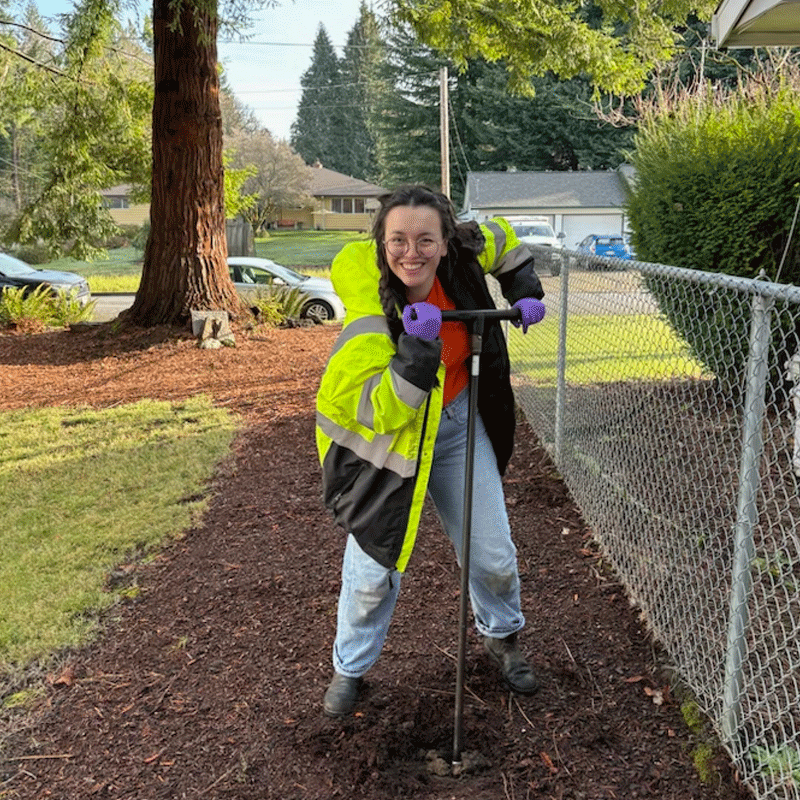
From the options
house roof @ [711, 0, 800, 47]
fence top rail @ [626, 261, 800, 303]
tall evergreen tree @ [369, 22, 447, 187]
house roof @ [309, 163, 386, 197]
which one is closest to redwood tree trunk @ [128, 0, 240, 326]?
house roof @ [711, 0, 800, 47]

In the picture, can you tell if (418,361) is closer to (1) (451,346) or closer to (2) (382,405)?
(2) (382,405)

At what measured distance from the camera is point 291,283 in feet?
51.1

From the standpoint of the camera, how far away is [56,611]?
376 cm

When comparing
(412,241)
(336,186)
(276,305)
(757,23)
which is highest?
(336,186)

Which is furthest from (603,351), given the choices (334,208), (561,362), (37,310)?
(334,208)

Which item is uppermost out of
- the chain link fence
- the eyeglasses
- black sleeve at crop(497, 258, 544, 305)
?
the eyeglasses

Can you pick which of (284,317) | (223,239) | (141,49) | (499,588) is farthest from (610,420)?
(141,49)

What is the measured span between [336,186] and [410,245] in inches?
2662

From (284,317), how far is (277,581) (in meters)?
8.78

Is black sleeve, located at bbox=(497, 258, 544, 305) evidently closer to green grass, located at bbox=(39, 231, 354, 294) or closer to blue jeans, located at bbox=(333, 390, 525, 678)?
blue jeans, located at bbox=(333, 390, 525, 678)

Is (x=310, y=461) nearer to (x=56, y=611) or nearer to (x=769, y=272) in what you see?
(x=56, y=611)

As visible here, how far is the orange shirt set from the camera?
2.67 metres

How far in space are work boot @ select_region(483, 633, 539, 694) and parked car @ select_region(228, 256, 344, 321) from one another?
474 inches

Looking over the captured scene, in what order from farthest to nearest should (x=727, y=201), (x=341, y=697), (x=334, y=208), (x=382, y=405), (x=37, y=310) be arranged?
(x=334, y=208)
(x=37, y=310)
(x=727, y=201)
(x=341, y=697)
(x=382, y=405)
